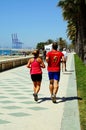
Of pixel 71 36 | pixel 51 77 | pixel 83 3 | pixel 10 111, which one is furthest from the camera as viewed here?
pixel 71 36

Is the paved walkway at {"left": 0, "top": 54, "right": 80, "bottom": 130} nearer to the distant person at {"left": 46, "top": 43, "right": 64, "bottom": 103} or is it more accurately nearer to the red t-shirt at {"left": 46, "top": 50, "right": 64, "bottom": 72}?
the distant person at {"left": 46, "top": 43, "right": 64, "bottom": 103}

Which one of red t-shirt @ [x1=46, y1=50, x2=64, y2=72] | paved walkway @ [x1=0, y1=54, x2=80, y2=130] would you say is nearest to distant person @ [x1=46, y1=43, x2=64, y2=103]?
red t-shirt @ [x1=46, y1=50, x2=64, y2=72]

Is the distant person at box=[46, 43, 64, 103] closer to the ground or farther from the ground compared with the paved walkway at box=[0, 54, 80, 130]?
farther from the ground

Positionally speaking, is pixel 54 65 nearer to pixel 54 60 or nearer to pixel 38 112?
pixel 54 60

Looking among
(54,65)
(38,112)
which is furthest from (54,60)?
(38,112)

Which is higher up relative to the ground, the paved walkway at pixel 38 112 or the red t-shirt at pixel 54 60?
the red t-shirt at pixel 54 60

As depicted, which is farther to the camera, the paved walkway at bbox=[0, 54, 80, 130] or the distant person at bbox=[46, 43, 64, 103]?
the distant person at bbox=[46, 43, 64, 103]

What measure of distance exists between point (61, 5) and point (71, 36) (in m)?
55.2

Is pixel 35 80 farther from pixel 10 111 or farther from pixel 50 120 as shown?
pixel 50 120

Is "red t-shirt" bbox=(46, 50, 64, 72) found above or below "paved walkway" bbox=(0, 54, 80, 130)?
above

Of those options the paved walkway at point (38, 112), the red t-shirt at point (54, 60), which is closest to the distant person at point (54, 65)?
the red t-shirt at point (54, 60)

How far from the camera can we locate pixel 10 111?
33.4 ft

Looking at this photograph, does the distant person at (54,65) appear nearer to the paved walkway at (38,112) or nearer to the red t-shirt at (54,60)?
the red t-shirt at (54,60)

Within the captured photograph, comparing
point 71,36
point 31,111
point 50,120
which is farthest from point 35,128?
point 71,36
